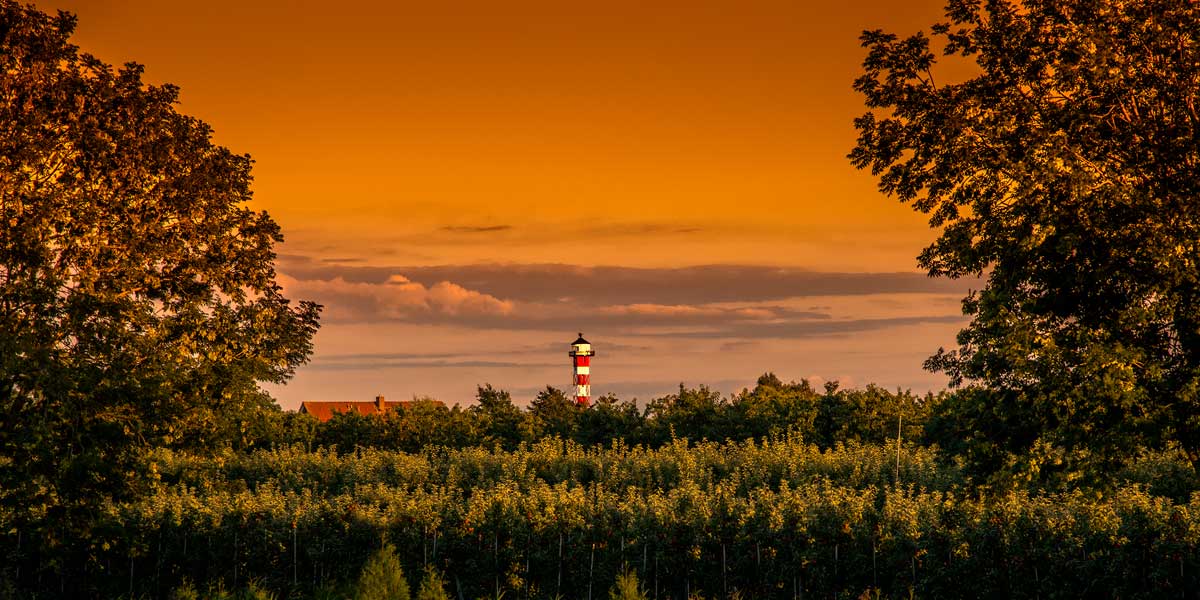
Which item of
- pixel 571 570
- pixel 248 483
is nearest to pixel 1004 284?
pixel 571 570

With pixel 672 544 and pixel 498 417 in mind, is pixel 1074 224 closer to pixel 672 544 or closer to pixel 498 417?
pixel 672 544

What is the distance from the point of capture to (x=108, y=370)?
24891 millimetres

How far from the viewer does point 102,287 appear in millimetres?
24828

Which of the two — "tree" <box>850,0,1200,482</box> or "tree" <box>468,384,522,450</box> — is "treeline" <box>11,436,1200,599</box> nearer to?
"tree" <box>850,0,1200,482</box>

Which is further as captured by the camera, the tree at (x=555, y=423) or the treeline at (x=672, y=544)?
the tree at (x=555, y=423)

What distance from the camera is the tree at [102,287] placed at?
2419 cm

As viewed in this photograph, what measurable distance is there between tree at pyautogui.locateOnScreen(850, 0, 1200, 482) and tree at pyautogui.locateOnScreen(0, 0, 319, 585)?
51.9 ft

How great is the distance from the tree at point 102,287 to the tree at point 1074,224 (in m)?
15.8

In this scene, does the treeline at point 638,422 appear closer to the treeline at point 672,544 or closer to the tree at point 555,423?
the tree at point 555,423

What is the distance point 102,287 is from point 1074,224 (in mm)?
19579

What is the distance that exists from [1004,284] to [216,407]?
17.5 m

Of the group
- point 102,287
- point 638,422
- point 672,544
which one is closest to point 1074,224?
point 672,544

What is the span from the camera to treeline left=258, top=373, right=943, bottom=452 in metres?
53.8

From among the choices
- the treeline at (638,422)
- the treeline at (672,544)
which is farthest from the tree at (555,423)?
the treeline at (672,544)
